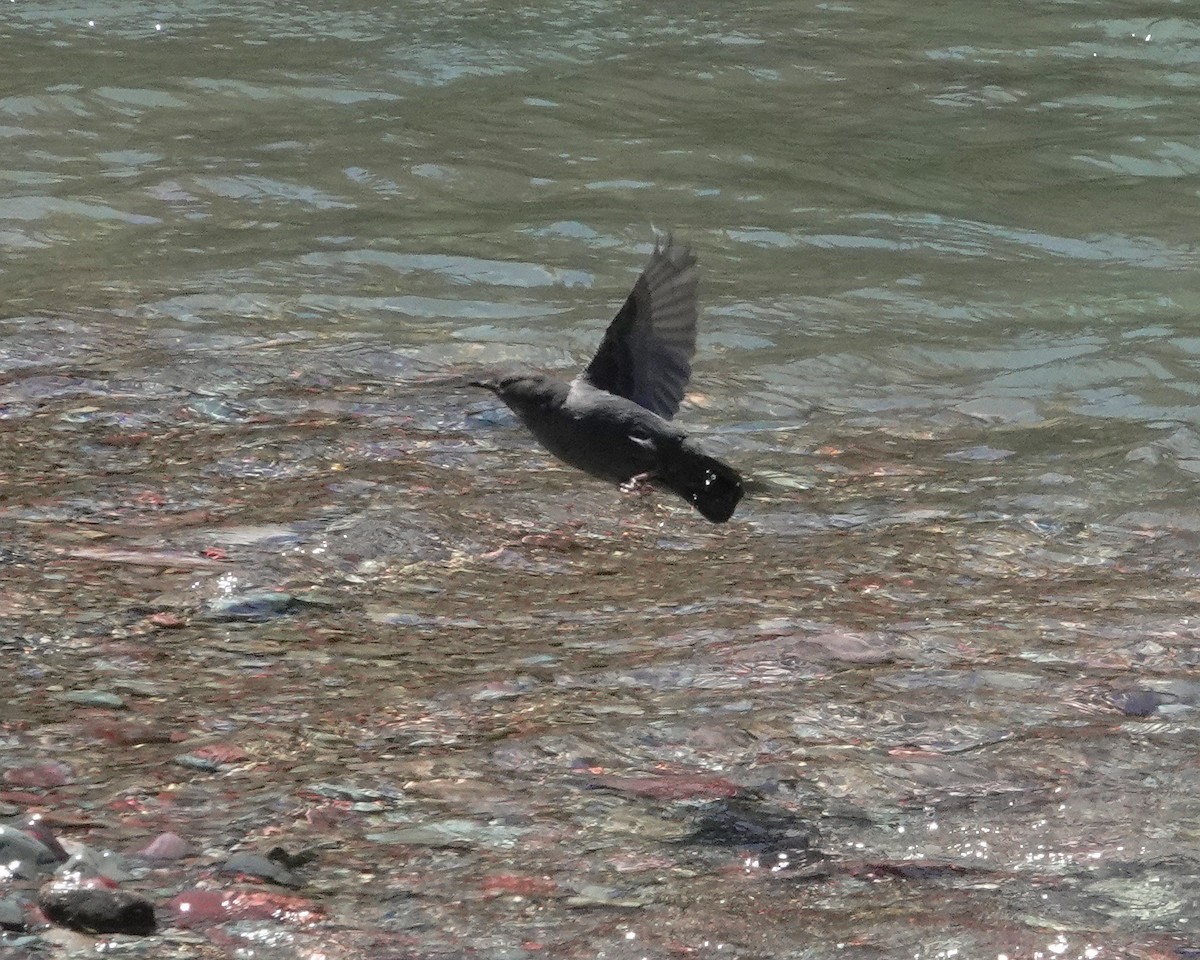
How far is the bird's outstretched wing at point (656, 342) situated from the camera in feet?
19.6

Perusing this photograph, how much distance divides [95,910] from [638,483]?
8.22 ft

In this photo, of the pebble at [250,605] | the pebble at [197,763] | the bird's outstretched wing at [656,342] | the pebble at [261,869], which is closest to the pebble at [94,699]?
the pebble at [197,763]

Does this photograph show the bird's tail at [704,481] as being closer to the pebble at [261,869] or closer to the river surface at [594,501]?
the river surface at [594,501]

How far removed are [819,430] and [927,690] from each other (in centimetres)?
323

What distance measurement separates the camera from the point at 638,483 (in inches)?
220

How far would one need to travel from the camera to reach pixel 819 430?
8383mm

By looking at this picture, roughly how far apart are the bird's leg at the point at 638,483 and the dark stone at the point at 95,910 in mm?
2391

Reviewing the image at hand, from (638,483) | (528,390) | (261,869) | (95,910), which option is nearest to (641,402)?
(528,390)

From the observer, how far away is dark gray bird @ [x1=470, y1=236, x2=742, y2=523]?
554 centimetres

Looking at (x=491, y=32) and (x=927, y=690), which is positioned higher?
(x=491, y=32)

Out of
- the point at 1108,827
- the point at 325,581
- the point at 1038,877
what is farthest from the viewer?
the point at 325,581

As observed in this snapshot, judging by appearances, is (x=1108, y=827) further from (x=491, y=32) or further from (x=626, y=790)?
(x=491, y=32)

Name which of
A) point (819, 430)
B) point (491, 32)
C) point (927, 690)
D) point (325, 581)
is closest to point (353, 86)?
point (491, 32)

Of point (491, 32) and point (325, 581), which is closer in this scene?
point (325, 581)
